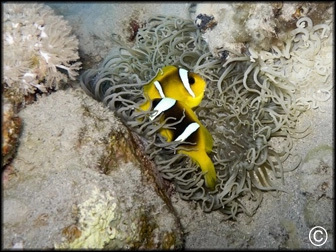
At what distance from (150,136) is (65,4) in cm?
179

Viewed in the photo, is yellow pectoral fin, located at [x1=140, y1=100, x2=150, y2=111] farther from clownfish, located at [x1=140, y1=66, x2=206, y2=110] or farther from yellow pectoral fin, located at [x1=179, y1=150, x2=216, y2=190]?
yellow pectoral fin, located at [x1=179, y1=150, x2=216, y2=190]

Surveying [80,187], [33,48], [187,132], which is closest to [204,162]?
[187,132]

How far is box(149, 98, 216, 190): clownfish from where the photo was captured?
6.51 feet

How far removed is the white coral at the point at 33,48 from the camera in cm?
178

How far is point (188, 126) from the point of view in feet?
6.52

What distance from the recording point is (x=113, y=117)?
1.87 metres

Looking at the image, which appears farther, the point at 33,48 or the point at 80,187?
the point at 33,48

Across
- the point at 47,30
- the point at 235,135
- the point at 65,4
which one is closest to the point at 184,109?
the point at 235,135

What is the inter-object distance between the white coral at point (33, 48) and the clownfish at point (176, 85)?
0.53m

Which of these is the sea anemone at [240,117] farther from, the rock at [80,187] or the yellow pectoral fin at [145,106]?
the rock at [80,187]

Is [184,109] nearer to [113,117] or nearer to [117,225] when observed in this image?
[113,117]

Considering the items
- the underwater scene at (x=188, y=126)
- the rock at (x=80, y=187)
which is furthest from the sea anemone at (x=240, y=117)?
the rock at (x=80, y=187)

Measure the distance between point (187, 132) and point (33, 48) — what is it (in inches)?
40.1

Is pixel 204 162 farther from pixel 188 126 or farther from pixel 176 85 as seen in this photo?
pixel 176 85
